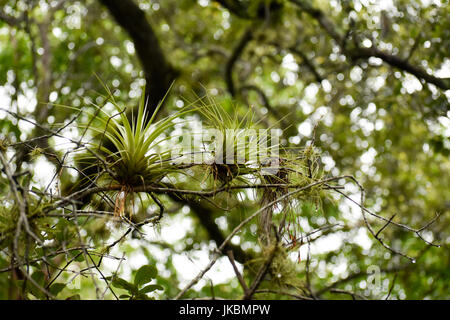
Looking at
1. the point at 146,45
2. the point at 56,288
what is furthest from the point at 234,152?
the point at 146,45

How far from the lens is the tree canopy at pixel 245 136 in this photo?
5.18ft

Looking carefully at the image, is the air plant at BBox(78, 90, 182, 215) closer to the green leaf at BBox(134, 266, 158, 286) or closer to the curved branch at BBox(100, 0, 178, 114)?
the green leaf at BBox(134, 266, 158, 286)

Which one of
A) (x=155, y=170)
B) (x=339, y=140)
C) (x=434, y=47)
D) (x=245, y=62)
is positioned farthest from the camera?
(x=245, y=62)

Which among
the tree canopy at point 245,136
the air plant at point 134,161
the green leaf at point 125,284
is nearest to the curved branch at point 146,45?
the tree canopy at point 245,136

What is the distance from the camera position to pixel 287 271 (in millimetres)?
Answer: 1330

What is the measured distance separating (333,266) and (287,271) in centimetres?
385

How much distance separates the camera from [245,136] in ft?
5.24

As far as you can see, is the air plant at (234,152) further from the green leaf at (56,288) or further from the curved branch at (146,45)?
the curved branch at (146,45)

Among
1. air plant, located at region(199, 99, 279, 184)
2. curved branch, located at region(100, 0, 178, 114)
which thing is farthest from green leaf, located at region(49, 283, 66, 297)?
curved branch, located at region(100, 0, 178, 114)

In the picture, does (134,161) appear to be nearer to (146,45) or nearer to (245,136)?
(245,136)

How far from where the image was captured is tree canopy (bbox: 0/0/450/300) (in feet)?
5.18

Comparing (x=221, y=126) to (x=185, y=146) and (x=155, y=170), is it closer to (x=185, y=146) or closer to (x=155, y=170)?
(x=185, y=146)

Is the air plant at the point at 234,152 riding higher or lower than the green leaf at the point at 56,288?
higher
